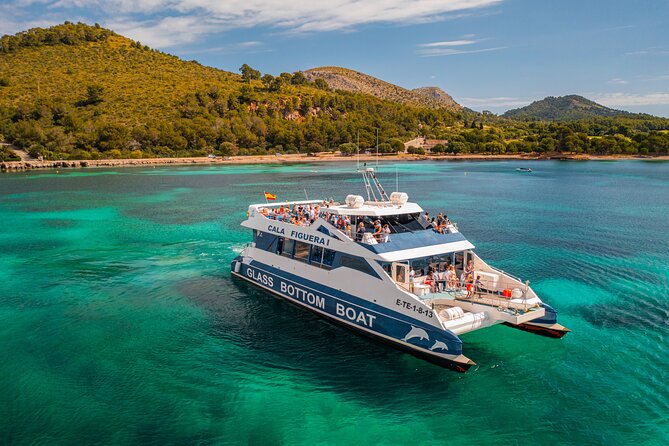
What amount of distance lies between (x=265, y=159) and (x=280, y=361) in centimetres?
11992

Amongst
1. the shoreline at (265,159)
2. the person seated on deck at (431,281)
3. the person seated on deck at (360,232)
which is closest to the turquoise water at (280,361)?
the person seated on deck at (431,281)

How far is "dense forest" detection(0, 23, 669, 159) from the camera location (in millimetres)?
122438

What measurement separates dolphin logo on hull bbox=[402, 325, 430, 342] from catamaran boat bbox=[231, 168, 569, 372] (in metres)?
0.03

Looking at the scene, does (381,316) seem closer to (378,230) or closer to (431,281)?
(431,281)

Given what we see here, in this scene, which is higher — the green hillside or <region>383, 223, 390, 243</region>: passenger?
the green hillside

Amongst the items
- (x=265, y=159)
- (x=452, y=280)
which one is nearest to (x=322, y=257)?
(x=452, y=280)

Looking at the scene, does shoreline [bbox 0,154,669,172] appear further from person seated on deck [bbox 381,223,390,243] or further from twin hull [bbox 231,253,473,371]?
person seated on deck [bbox 381,223,390,243]

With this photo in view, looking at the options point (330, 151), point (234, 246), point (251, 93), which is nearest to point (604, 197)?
point (234, 246)

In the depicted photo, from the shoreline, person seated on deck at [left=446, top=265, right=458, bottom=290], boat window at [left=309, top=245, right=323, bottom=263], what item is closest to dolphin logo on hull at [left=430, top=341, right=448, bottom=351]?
person seated on deck at [left=446, top=265, right=458, bottom=290]

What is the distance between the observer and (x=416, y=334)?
15227 mm

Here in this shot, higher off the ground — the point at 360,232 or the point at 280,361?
the point at 360,232

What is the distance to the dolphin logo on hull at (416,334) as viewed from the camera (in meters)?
15.0

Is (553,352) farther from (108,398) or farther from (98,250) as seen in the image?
(98,250)

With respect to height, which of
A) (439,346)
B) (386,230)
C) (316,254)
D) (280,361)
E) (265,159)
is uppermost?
(265,159)
